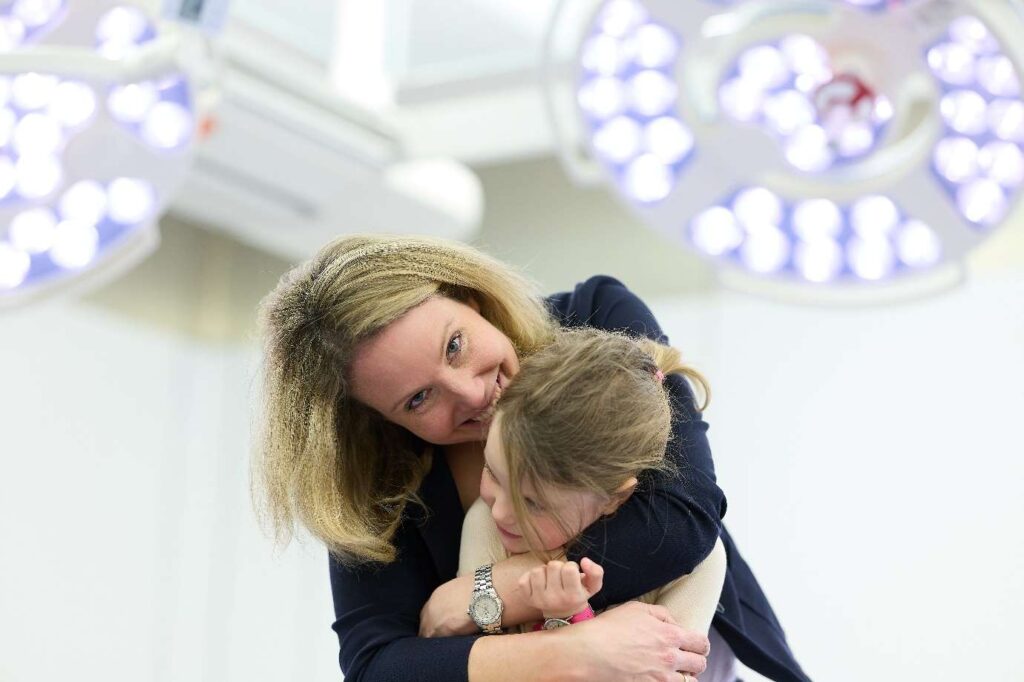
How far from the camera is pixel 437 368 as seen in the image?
1358mm

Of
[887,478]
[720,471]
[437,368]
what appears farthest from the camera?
[720,471]

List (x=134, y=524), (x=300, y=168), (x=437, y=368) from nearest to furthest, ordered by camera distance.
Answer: (x=437, y=368) → (x=300, y=168) → (x=134, y=524)

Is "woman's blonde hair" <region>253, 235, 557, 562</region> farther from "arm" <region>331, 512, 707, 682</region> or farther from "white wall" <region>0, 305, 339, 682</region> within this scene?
"white wall" <region>0, 305, 339, 682</region>

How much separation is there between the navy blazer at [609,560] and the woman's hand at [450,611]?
24mm

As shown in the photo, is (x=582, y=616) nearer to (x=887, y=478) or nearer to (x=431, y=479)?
(x=431, y=479)

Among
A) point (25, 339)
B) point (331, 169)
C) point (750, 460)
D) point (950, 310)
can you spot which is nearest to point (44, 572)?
point (25, 339)

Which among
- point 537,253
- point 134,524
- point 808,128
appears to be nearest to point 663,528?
point 808,128

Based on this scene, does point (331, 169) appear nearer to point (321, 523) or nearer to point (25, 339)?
point (25, 339)

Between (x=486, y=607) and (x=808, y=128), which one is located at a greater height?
(x=808, y=128)

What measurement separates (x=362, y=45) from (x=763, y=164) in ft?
3.68

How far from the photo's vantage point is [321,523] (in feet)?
4.59

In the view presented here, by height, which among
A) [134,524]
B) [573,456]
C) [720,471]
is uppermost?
[573,456]

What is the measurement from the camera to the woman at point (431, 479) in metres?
1.31

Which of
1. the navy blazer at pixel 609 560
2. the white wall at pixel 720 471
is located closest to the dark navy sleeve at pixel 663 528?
the navy blazer at pixel 609 560
